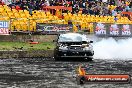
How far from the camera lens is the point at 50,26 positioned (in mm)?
36719

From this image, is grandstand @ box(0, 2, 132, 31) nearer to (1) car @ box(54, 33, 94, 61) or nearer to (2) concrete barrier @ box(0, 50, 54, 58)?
(2) concrete barrier @ box(0, 50, 54, 58)

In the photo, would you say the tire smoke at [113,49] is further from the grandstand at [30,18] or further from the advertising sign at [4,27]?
the advertising sign at [4,27]

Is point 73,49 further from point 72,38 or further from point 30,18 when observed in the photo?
point 30,18

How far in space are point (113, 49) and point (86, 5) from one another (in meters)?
15.4

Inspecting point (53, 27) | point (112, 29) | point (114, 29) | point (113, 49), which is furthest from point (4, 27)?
point (114, 29)

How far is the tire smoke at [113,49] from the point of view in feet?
103

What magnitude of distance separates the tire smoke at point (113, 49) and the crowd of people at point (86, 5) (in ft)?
23.7

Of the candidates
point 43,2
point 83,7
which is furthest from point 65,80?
point 83,7

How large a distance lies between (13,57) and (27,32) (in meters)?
7.05

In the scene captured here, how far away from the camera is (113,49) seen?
3397cm

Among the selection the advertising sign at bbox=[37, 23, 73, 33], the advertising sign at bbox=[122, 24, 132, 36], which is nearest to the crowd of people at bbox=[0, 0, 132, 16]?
the advertising sign at bbox=[37, 23, 73, 33]

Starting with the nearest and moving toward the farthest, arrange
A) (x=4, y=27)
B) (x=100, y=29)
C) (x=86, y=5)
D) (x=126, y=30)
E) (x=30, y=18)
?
(x=4, y=27) → (x=30, y=18) → (x=100, y=29) → (x=126, y=30) → (x=86, y=5)

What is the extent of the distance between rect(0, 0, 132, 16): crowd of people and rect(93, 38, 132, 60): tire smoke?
7215 mm

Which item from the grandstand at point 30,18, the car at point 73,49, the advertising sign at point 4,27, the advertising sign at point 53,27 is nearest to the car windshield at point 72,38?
the car at point 73,49
